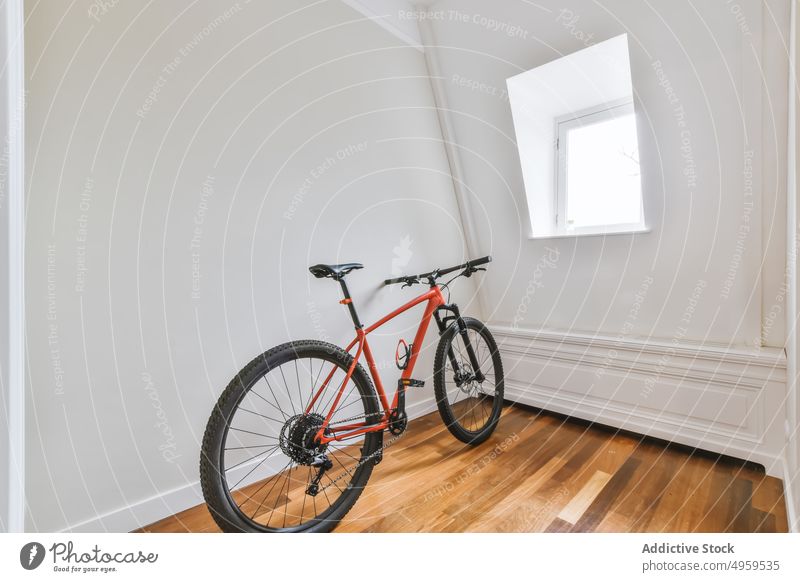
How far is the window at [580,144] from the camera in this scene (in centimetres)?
188

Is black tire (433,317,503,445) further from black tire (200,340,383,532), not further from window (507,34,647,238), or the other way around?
window (507,34,647,238)

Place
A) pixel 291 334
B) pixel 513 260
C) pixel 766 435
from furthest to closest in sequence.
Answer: pixel 513 260, pixel 291 334, pixel 766 435

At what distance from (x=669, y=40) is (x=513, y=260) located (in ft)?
3.71

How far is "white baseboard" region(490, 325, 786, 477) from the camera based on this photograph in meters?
1.54

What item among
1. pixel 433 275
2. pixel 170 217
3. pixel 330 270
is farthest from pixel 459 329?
pixel 170 217

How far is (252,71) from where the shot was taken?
1.57m

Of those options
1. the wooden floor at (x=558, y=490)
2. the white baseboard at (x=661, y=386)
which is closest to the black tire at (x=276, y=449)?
the wooden floor at (x=558, y=490)

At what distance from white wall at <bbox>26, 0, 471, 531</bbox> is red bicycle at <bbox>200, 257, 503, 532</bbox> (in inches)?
6.8

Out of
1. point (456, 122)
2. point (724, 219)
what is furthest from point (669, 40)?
point (456, 122)

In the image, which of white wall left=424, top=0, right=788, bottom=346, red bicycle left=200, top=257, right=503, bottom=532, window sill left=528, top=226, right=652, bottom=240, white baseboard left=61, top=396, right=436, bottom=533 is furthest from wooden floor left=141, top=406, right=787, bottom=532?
window sill left=528, top=226, right=652, bottom=240
